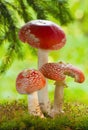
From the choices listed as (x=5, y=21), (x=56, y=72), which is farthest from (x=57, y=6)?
(x=56, y=72)

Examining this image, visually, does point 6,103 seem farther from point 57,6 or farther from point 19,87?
point 57,6

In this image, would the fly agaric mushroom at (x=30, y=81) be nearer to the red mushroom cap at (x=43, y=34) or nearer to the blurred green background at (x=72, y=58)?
the red mushroom cap at (x=43, y=34)

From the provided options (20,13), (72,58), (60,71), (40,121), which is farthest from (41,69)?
(72,58)

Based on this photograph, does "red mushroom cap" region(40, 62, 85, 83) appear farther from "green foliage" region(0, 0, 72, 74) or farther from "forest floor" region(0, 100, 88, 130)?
"green foliage" region(0, 0, 72, 74)

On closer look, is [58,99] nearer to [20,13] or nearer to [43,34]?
[43,34]

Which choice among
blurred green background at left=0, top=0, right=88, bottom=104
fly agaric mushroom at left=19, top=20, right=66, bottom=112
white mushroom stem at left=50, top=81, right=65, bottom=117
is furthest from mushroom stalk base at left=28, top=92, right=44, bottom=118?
blurred green background at left=0, top=0, right=88, bottom=104
